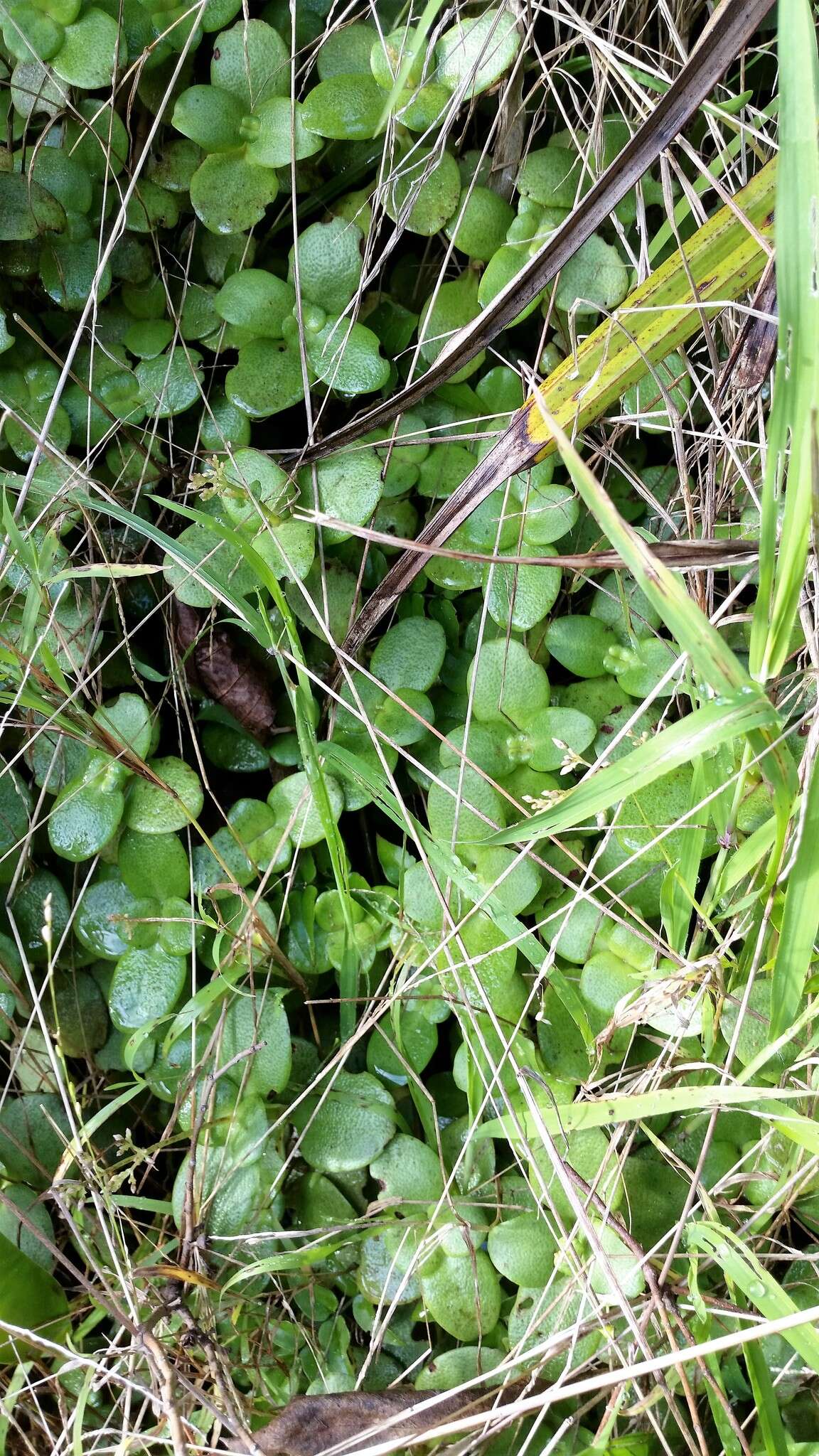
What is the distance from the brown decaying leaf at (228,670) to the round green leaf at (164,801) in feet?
0.33

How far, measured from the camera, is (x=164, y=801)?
3.44 ft

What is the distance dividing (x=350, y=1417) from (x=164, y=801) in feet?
2.15

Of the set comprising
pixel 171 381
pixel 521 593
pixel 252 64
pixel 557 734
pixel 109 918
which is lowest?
pixel 109 918

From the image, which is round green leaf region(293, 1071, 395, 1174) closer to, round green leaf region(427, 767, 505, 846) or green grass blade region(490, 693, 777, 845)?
round green leaf region(427, 767, 505, 846)

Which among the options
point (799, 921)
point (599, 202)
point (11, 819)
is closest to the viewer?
point (799, 921)

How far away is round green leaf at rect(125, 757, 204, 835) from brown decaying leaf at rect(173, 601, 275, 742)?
0.10 metres

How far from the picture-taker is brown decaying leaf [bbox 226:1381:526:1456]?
2.95 feet

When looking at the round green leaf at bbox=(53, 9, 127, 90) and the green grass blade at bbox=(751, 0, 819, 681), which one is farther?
the round green leaf at bbox=(53, 9, 127, 90)

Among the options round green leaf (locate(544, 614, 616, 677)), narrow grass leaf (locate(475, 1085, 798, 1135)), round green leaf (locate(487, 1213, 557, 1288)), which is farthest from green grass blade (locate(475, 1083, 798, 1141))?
round green leaf (locate(544, 614, 616, 677))

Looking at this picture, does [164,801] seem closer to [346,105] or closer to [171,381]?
[171,381]

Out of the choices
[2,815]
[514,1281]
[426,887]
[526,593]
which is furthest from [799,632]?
[2,815]

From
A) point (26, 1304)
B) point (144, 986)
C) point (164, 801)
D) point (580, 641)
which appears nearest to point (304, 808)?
point (164, 801)

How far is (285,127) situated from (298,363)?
244 millimetres

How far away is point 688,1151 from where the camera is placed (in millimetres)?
987
